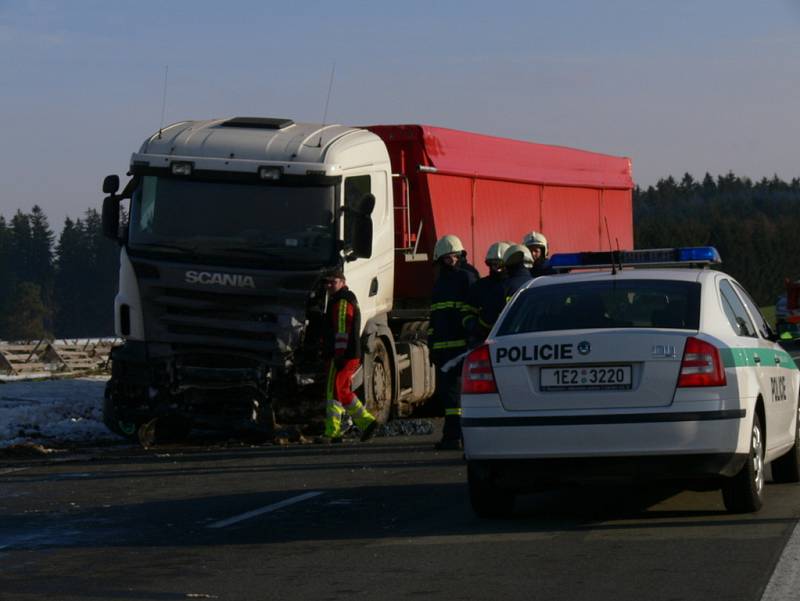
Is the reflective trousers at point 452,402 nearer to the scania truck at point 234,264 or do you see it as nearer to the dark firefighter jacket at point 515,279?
the dark firefighter jacket at point 515,279

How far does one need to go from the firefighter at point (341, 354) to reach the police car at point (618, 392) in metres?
5.79

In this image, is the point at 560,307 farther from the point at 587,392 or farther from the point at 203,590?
the point at 203,590

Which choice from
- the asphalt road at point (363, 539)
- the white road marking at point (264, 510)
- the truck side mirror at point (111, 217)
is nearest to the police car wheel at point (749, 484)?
the asphalt road at point (363, 539)

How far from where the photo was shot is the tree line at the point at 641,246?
131375 millimetres

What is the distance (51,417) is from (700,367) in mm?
12295

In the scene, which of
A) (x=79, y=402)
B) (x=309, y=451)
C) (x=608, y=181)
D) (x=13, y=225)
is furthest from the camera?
(x=13, y=225)

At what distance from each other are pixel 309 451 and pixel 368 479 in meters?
2.96

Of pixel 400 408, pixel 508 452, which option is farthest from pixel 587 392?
pixel 400 408

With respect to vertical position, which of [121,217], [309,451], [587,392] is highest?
[121,217]

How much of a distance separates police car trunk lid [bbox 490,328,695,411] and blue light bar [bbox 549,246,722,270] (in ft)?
4.86

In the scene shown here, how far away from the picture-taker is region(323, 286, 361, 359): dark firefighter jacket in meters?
15.2

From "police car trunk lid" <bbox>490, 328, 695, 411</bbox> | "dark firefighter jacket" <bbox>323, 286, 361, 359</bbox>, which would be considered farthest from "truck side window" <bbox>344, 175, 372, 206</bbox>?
"police car trunk lid" <bbox>490, 328, 695, 411</bbox>

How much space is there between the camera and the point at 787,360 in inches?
428

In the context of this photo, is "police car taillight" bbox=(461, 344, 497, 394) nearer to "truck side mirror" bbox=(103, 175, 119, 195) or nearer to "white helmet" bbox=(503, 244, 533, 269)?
"white helmet" bbox=(503, 244, 533, 269)
